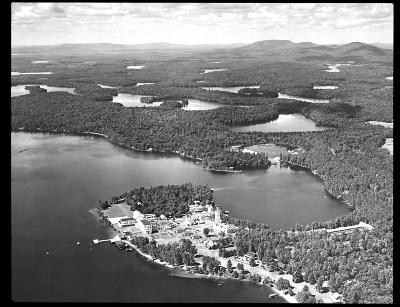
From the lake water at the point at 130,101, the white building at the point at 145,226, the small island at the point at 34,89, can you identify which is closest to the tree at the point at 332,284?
the white building at the point at 145,226

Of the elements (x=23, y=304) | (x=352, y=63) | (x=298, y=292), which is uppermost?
(x=352, y=63)

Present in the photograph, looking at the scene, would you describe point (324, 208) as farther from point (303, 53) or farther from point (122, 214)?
point (303, 53)

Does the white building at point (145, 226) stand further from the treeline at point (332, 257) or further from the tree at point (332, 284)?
the tree at point (332, 284)

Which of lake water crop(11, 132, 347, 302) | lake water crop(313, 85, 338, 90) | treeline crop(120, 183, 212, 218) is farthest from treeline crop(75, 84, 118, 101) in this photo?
treeline crop(120, 183, 212, 218)

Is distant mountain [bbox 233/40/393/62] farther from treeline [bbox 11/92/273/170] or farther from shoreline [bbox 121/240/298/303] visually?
shoreline [bbox 121/240/298/303]

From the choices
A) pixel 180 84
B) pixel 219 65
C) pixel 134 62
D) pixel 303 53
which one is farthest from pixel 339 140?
pixel 303 53
